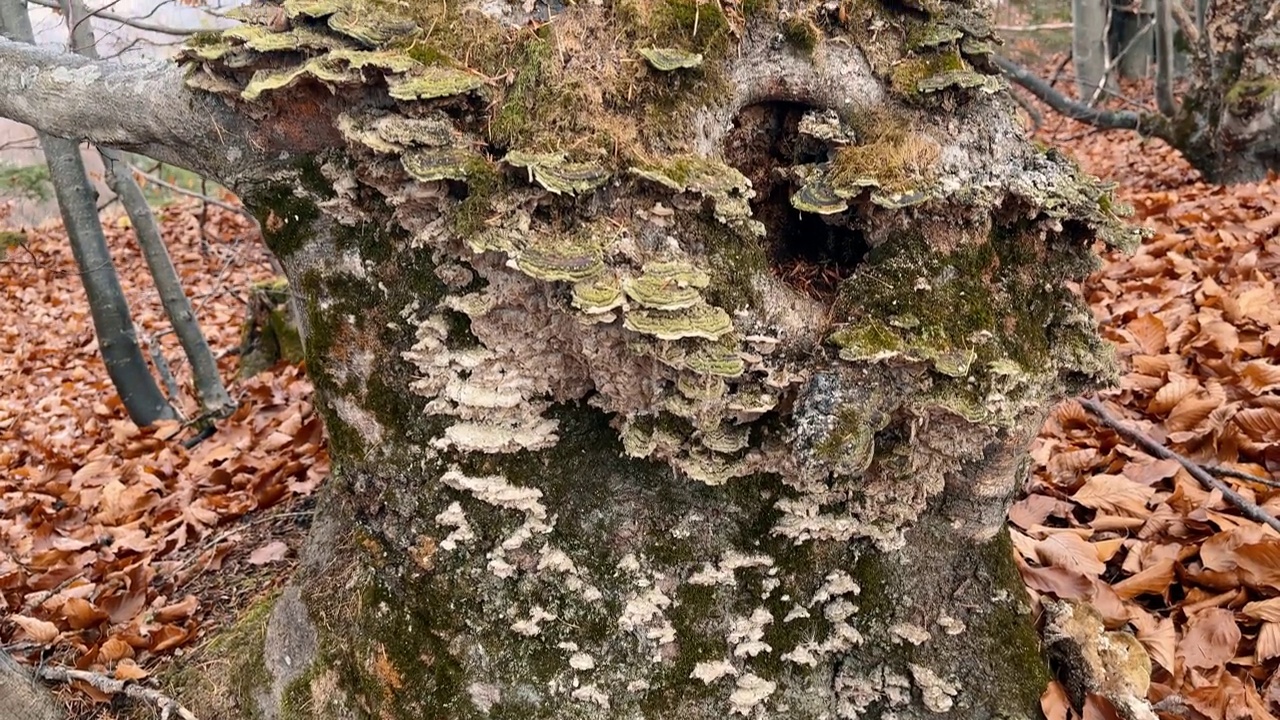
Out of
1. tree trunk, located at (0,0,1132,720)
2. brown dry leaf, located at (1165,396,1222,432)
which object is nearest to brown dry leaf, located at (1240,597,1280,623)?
tree trunk, located at (0,0,1132,720)

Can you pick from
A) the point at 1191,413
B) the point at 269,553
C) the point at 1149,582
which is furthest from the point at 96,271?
the point at 1191,413

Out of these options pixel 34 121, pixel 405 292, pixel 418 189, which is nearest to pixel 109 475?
pixel 34 121

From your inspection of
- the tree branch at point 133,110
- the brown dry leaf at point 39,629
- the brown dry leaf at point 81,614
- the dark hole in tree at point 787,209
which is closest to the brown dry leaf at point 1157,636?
the dark hole in tree at point 787,209

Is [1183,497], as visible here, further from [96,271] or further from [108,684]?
[96,271]

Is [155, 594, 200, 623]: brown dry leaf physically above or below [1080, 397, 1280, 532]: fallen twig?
below

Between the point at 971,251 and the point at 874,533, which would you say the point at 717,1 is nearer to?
the point at 971,251

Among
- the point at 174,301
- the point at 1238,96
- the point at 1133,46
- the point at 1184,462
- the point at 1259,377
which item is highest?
the point at 1133,46

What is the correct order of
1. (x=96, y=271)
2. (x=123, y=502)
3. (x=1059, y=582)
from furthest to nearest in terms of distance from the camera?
1. (x=96, y=271)
2. (x=123, y=502)
3. (x=1059, y=582)

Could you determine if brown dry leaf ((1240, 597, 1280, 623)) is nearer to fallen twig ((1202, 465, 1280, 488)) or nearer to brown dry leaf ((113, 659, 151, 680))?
fallen twig ((1202, 465, 1280, 488))
